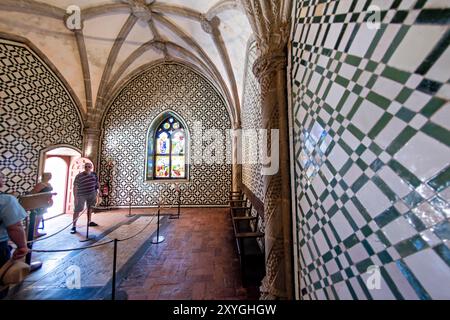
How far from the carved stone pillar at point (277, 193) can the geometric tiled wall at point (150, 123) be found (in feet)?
16.3

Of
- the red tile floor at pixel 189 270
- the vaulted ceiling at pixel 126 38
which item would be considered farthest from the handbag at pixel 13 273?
the vaulted ceiling at pixel 126 38

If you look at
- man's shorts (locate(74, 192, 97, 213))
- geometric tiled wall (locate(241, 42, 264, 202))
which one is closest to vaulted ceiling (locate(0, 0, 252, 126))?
geometric tiled wall (locate(241, 42, 264, 202))

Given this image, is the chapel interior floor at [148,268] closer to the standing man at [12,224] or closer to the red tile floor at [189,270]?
the red tile floor at [189,270]

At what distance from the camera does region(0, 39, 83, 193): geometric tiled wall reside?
4.43 m

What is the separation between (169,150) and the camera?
7203mm

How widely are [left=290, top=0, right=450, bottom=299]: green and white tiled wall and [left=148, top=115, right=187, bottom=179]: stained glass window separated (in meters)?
6.31

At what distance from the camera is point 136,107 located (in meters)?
7.03

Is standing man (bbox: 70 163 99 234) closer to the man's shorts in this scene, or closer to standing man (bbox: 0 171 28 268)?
the man's shorts

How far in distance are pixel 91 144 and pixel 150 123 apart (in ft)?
7.49

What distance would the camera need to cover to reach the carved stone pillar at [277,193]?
1598mm

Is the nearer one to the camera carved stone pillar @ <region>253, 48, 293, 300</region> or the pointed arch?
carved stone pillar @ <region>253, 48, 293, 300</region>

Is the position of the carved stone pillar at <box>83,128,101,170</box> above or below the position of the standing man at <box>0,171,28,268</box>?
above

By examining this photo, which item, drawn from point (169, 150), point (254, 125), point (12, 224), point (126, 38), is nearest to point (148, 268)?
point (12, 224)

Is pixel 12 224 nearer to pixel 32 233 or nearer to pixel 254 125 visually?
pixel 32 233
